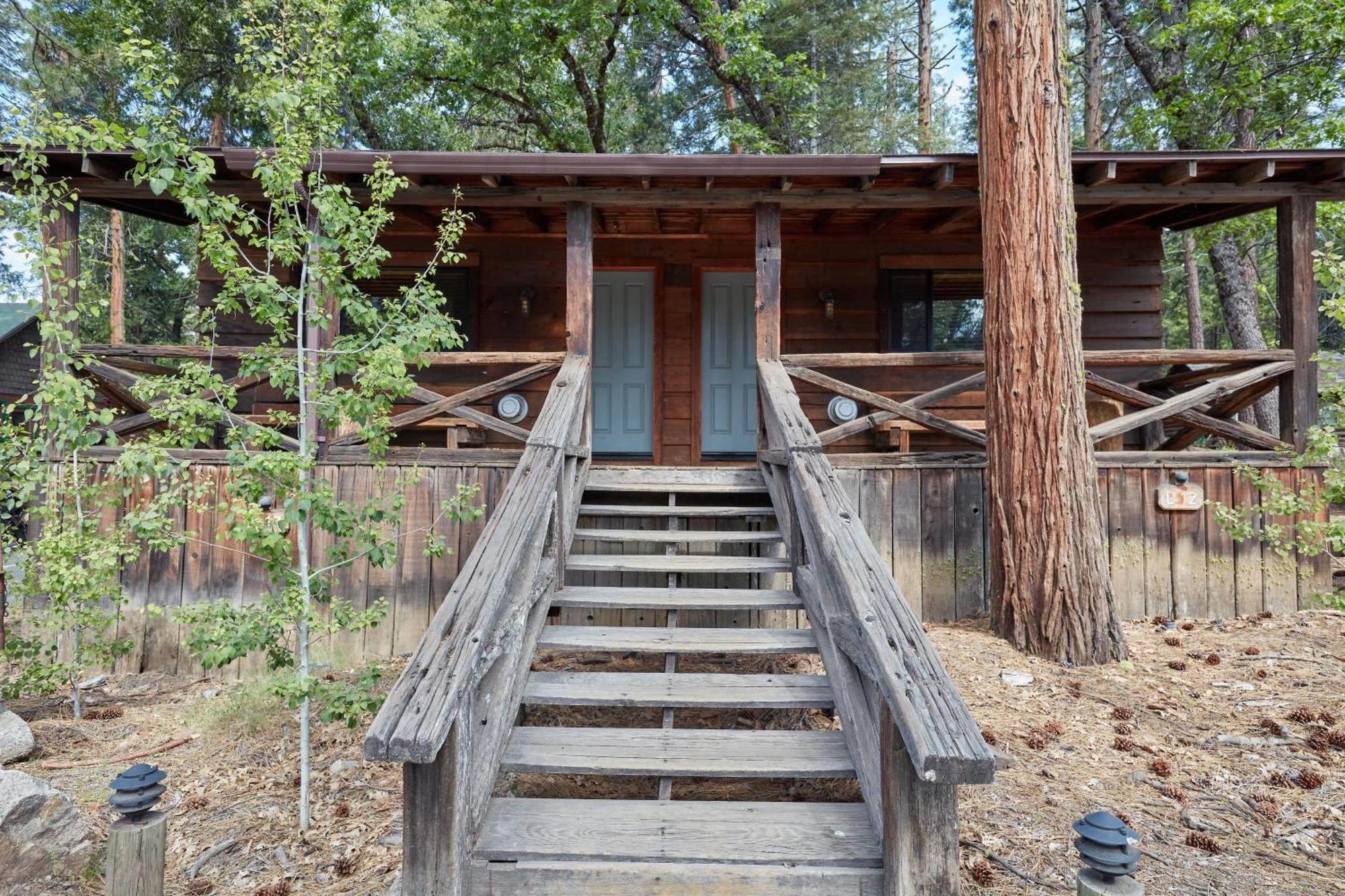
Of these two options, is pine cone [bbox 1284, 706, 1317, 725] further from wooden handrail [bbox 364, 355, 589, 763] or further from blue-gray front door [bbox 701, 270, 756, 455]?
blue-gray front door [bbox 701, 270, 756, 455]

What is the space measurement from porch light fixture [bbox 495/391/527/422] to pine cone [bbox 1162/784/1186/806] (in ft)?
17.3

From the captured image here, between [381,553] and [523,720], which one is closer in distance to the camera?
[381,553]

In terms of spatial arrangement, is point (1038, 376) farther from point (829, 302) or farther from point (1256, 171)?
point (829, 302)

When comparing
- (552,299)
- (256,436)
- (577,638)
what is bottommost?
(577,638)

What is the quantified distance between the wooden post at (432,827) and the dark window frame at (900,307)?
645cm

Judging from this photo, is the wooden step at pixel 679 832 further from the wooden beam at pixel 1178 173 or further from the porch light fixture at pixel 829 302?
the porch light fixture at pixel 829 302

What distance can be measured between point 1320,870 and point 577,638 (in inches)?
114

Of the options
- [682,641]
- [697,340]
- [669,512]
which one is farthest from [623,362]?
[682,641]

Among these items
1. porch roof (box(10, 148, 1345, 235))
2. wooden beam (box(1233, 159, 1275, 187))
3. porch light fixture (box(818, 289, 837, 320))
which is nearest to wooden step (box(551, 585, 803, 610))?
porch roof (box(10, 148, 1345, 235))

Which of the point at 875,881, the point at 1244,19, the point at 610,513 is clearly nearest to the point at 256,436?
the point at 610,513

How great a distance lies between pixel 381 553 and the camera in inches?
122

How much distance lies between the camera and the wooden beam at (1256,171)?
5.40 m

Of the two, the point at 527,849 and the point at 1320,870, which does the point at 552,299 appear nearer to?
the point at 527,849

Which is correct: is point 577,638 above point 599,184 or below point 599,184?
below
